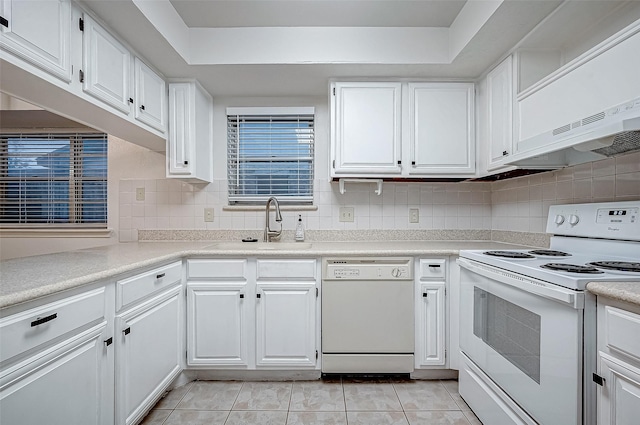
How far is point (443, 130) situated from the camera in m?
2.24

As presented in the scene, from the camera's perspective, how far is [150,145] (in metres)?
2.36

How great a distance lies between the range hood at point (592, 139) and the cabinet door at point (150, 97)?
2.19 metres

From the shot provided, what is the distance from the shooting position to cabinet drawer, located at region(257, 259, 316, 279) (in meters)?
1.99

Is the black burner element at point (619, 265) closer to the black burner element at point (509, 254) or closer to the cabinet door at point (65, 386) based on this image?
the black burner element at point (509, 254)

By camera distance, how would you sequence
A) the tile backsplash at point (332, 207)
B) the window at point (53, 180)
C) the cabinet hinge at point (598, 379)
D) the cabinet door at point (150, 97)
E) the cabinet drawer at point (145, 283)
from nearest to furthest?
the cabinet hinge at point (598, 379)
the cabinet drawer at point (145, 283)
the cabinet door at point (150, 97)
the tile backsplash at point (332, 207)
the window at point (53, 180)

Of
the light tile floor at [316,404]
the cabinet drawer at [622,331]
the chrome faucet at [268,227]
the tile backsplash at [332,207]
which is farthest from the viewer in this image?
the tile backsplash at [332,207]

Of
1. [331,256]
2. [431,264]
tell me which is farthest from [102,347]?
[431,264]

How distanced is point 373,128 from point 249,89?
1042 mm

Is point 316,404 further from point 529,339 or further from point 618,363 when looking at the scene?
point 618,363

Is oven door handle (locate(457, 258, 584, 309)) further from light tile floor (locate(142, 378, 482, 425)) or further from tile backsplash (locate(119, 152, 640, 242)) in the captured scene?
tile backsplash (locate(119, 152, 640, 242))

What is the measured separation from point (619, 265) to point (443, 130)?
1346 millimetres

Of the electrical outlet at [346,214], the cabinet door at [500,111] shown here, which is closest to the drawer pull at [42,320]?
the electrical outlet at [346,214]

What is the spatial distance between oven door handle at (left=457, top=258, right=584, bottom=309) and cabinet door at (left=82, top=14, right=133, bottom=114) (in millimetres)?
2106

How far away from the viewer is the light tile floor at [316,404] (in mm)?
1632
